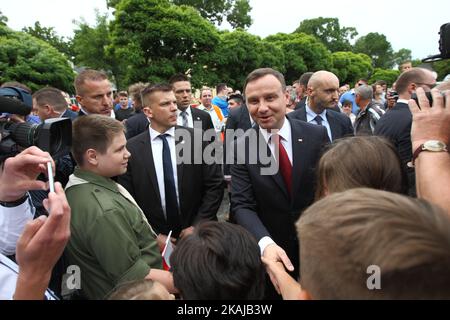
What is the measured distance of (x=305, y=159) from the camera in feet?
8.44

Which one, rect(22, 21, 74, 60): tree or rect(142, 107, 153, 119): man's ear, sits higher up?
rect(22, 21, 74, 60): tree

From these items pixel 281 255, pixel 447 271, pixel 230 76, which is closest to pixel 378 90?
pixel 281 255

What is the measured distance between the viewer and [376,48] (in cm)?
8581

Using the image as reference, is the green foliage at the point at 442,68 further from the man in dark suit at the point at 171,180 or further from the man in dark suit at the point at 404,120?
the man in dark suit at the point at 171,180

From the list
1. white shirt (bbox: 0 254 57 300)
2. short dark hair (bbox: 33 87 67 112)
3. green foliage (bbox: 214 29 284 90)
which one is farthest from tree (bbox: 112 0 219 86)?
white shirt (bbox: 0 254 57 300)

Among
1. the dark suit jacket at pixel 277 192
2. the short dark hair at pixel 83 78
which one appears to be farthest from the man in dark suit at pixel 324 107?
the short dark hair at pixel 83 78

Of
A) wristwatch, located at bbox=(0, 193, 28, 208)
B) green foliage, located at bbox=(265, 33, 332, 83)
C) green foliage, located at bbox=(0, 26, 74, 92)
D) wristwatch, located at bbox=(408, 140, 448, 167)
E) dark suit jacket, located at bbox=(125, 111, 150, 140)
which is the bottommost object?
wristwatch, located at bbox=(0, 193, 28, 208)

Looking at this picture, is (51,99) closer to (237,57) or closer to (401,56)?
(237,57)

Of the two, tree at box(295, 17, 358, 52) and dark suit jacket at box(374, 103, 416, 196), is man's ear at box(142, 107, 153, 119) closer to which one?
dark suit jacket at box(374, 103, 416, 196)

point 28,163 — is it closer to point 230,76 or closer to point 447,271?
point 447,271

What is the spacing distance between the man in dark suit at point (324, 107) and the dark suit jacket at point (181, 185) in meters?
1.92

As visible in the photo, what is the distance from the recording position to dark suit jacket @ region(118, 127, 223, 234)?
10.4ft

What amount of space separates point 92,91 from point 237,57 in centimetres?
2300

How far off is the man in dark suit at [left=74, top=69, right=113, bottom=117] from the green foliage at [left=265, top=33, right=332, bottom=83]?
32553 mm
